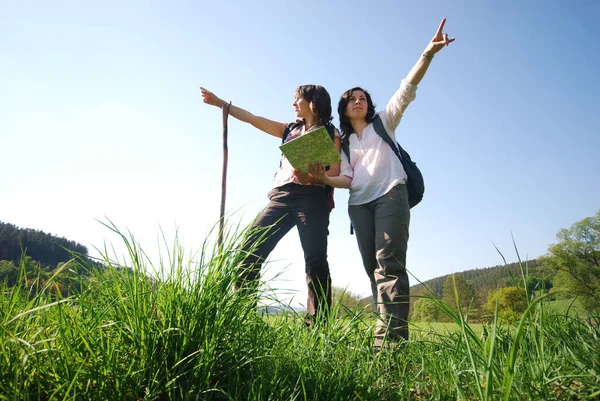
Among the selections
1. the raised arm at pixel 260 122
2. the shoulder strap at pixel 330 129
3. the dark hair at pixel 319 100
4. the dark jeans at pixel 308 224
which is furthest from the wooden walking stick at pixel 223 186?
the shoulder strap at pixel 330 129

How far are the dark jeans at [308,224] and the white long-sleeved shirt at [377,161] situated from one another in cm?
33

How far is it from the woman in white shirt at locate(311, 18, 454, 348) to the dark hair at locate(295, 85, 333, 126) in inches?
8.3

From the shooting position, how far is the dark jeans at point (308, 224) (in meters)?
3.39

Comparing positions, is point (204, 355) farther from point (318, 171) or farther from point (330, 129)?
point (330, 129)

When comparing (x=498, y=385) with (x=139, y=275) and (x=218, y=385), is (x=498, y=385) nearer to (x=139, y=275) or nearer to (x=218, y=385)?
(x=218, y=385)

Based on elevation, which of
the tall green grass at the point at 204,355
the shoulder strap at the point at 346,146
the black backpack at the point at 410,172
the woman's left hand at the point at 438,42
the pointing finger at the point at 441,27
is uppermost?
the pointing finger at the point at 441,27

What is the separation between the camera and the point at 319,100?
374 cm

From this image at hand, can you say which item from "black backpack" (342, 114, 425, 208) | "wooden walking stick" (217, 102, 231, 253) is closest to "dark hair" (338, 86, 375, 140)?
"black backpack" (342, 114, 425, 208)

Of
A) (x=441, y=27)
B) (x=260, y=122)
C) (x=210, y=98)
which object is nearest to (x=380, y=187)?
(x=441, y=27)

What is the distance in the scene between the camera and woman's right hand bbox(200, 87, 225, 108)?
13.1 feet

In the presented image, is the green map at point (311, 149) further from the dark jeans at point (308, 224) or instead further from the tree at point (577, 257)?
the tree at point (577, 257)

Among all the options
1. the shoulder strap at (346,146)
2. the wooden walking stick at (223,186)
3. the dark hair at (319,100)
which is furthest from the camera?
the dark hair at (319,100)

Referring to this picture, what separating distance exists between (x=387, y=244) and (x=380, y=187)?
46 centimetres

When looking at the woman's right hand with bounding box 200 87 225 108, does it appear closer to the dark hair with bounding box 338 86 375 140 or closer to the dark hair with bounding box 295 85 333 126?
the dark hair with bounding box 295 85 333 126
